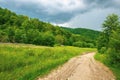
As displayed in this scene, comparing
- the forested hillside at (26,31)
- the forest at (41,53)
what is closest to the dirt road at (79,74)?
the forest at (41,53)

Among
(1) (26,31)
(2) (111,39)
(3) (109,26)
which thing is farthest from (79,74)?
(1) (26,31)

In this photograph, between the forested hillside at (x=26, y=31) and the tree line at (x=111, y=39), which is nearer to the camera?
the tree line at (x=111, y=39)

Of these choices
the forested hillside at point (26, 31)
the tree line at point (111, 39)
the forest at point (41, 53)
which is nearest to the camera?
the forest at point (41, 53)

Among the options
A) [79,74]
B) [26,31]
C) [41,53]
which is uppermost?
[26,31]

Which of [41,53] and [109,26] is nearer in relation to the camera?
[41,53]

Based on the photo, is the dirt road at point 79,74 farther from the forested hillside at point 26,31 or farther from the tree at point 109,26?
the forested hillside at point 26,31

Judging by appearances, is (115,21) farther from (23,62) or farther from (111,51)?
(23,62)

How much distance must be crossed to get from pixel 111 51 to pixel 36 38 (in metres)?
73.6

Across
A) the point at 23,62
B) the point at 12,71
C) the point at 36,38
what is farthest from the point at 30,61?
the point at 36,38

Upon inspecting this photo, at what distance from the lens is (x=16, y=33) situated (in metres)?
109

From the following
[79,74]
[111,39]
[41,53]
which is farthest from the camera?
[41,53]

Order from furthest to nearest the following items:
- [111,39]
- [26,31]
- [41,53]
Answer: [26,31], [41,53], [111,39]

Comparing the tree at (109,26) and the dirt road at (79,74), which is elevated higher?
the tree at (109,26)

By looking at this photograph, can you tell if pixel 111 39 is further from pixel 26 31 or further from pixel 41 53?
pixel 26 31
